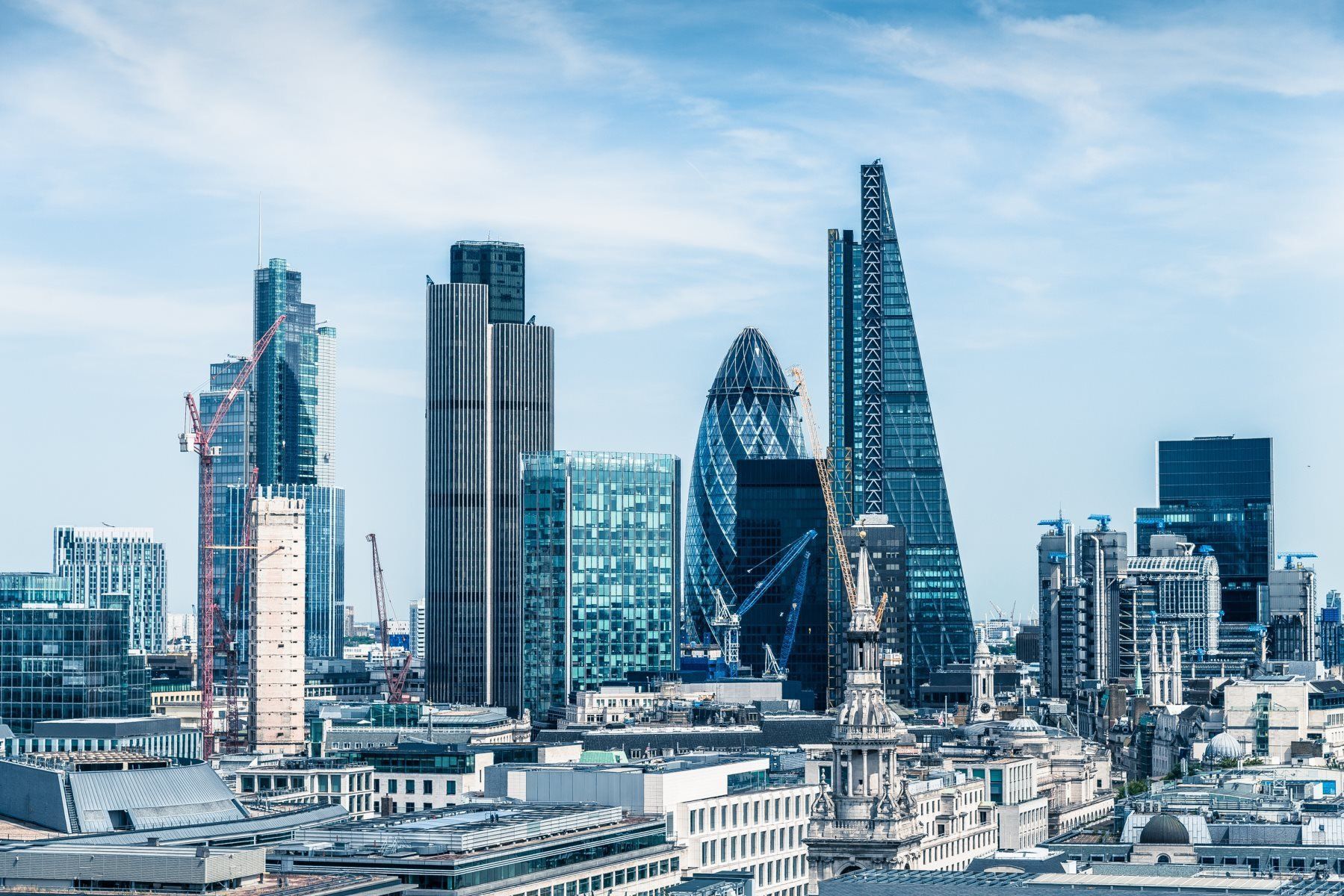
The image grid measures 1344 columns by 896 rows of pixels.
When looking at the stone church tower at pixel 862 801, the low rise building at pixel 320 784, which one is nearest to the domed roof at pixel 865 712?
the stone church tower at pixel 862 801

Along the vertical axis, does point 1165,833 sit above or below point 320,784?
above

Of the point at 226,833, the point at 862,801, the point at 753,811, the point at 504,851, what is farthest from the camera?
the point at 753,811

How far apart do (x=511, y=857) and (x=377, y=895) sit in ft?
42.0

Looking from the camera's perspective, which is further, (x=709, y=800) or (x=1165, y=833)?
(x=709, y=800)

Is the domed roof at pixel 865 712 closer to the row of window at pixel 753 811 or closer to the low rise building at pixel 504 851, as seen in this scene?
the row of window at pixel 753 811

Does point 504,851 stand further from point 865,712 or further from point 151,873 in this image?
point 865,712

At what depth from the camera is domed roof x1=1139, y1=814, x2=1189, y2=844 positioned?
139 meters

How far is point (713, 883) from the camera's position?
127750mm

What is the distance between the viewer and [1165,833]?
13925 cm

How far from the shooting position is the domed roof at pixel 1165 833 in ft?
455

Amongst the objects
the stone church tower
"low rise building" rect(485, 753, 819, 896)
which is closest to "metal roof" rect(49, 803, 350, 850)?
"low rise building" rect(485, 753, 819, 896)

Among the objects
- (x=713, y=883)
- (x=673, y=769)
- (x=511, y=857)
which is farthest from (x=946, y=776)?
(x=511, y=857)

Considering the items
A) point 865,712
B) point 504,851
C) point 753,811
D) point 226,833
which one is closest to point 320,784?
point 753,811

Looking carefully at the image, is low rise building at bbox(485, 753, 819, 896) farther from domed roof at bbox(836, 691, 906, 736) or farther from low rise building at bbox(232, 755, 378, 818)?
low rise building at bbox(232, 755, 378, 818)
